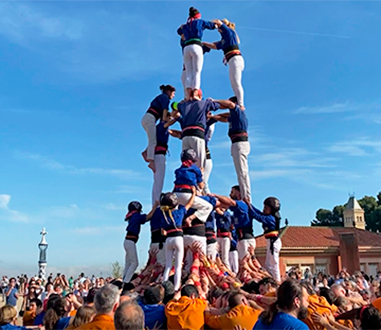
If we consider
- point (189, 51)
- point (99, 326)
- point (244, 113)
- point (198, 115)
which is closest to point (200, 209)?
point (198, 115)

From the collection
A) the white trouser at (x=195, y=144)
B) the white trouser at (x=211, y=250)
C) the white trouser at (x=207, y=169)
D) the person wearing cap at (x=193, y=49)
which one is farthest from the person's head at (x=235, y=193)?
the person wearing cap at (x=193, y=49)

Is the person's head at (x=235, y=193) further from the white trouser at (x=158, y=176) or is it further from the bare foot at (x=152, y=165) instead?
the bare foot at (x=152, y=165)

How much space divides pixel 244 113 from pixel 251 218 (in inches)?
110

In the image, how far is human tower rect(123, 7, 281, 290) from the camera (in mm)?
8602

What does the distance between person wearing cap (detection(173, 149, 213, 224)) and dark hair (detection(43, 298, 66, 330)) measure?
13.3ft

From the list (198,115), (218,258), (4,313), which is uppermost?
(198,115)

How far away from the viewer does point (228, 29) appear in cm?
1169

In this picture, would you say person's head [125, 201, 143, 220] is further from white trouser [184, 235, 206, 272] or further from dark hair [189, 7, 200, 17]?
dark hair [189, 7, 200, 17]

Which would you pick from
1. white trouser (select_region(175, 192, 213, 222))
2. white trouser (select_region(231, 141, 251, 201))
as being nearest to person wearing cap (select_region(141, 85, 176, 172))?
white trouser (select_region(231, 141, 251, 201))

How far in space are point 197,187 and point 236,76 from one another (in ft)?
12.7

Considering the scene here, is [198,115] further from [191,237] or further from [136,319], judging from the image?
[136,319]

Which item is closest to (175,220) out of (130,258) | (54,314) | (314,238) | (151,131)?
(130,258)

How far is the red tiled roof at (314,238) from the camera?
30.8 m

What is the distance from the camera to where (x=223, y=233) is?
1062 cm
